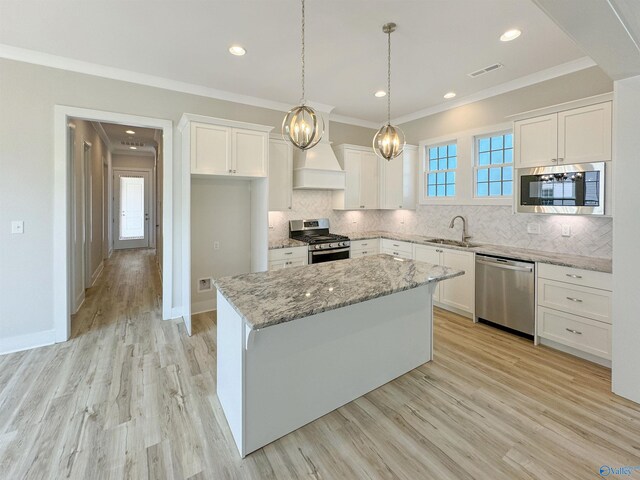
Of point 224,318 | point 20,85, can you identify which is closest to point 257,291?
point 224,318

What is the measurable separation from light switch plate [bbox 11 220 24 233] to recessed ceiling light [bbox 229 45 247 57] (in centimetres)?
274

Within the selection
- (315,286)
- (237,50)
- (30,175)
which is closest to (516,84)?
Result: (237,50)

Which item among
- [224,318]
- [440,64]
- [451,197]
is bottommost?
[224,318]

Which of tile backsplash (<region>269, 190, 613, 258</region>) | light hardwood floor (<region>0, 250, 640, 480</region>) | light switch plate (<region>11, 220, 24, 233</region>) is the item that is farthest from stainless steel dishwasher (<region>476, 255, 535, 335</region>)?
light switch plate (<region>11, 220, 24, 233</region>)

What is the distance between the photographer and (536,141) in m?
3.37

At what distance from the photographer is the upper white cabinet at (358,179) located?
5.09 m

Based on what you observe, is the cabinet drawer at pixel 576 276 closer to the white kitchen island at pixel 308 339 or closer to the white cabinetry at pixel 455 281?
the white cabinetry at pixel 455 281

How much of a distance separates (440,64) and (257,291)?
319cm

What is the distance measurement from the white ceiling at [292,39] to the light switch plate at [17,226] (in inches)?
67.1

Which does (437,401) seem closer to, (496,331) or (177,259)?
(496,331)

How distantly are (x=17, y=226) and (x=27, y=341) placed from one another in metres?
1.19

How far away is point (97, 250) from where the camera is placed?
651cm

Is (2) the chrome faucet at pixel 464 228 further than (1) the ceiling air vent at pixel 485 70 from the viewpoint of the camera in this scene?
Yes

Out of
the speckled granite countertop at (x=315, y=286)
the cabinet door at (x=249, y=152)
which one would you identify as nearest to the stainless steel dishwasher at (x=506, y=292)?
the speckled granite countertop at (x=315, y=286)
